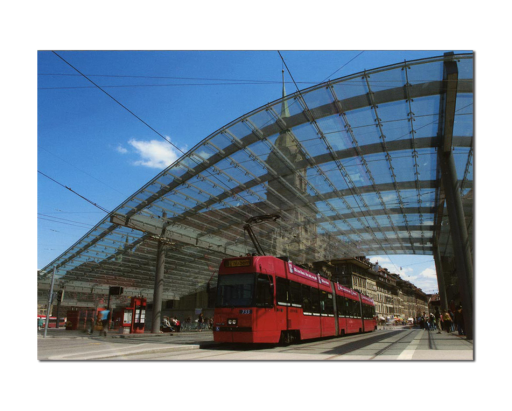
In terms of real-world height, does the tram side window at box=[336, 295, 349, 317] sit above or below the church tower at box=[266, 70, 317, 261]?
below

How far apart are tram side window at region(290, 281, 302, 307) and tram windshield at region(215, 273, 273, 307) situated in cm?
179

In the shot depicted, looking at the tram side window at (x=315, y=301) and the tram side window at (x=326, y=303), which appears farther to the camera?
the tram side window at (x=326, y=303)

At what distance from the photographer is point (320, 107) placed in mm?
14656

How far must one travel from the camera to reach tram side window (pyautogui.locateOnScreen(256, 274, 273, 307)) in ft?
37.0

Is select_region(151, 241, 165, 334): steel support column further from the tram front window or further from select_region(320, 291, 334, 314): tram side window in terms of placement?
the tram front window

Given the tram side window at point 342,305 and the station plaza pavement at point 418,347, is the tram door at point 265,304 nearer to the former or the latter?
the station plaza pavement at point 418,347

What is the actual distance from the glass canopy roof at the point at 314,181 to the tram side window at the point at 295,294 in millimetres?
6731

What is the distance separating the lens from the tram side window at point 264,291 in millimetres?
11281

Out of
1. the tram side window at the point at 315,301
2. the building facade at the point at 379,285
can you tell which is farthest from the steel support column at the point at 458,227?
the building facade at the point at 379,285

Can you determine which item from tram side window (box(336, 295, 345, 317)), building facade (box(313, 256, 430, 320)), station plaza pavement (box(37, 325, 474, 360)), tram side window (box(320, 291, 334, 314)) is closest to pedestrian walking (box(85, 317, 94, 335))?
station plaza pavement (box(37, 325, 474, 360))

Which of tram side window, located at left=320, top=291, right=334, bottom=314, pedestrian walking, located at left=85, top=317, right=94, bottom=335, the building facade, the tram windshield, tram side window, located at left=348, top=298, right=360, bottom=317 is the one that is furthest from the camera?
the building facade

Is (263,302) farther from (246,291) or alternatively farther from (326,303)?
(326,303)
